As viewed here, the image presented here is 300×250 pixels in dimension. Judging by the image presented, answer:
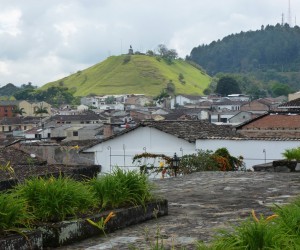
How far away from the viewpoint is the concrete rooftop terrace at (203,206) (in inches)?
178

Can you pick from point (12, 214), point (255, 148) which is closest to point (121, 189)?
point (12, 214)

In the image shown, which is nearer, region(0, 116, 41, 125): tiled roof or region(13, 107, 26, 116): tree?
region(0, 116, 41, 125): tiled roof

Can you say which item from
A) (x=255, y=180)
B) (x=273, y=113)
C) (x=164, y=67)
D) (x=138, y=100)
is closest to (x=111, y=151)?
(x=273, y=113)

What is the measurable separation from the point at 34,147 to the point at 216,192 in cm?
2507

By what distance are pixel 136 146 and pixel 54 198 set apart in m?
18.1

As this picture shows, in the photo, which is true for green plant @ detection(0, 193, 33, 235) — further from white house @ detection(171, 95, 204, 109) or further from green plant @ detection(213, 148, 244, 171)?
white house @ detection(171, 95, 204, 109)

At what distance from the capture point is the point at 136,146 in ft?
74.4

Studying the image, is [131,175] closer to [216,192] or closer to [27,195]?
[27,195]

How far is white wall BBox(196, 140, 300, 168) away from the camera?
756 inches

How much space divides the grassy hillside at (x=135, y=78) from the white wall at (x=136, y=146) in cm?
13527

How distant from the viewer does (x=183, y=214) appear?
18.6 feet

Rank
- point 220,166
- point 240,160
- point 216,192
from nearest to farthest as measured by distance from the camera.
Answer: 1. point 216,192
2. point 220,166
3. point 240,160

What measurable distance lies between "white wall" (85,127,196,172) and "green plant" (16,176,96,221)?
1632cm

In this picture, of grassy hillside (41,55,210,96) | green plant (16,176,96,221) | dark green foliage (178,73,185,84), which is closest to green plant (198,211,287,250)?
green plant (16,176,96,221)
